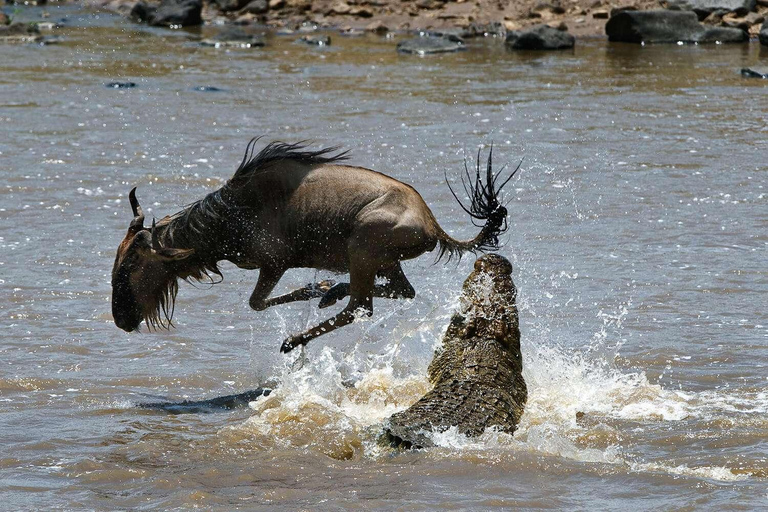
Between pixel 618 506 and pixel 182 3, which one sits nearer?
pixel 618 506

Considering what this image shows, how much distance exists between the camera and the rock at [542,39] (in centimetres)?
2241

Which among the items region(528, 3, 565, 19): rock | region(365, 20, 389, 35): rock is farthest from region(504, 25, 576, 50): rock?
region(365, 20, 389, 35): rock

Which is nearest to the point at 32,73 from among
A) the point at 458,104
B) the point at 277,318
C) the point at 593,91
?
the point at 458,104

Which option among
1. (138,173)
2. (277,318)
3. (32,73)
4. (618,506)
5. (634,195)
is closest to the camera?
(618,506)

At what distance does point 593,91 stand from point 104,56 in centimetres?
1028

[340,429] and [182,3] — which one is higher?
[182,3]

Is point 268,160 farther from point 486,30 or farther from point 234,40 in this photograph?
point 486,30

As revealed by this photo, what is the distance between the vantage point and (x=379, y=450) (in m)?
5.48

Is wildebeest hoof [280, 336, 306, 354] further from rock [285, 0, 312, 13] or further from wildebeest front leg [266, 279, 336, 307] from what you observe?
rock [285, 0, 312, 13]

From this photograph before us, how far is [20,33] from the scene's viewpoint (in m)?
25.0

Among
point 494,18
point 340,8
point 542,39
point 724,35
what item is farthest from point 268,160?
point 340,8

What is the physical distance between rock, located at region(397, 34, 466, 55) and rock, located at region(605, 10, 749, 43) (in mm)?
3419

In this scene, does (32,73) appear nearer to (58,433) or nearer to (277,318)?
(277,318)

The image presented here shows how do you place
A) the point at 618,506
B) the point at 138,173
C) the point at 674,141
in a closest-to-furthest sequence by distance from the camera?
the point at 618,506
the point at 138,173
the point at 674,141
